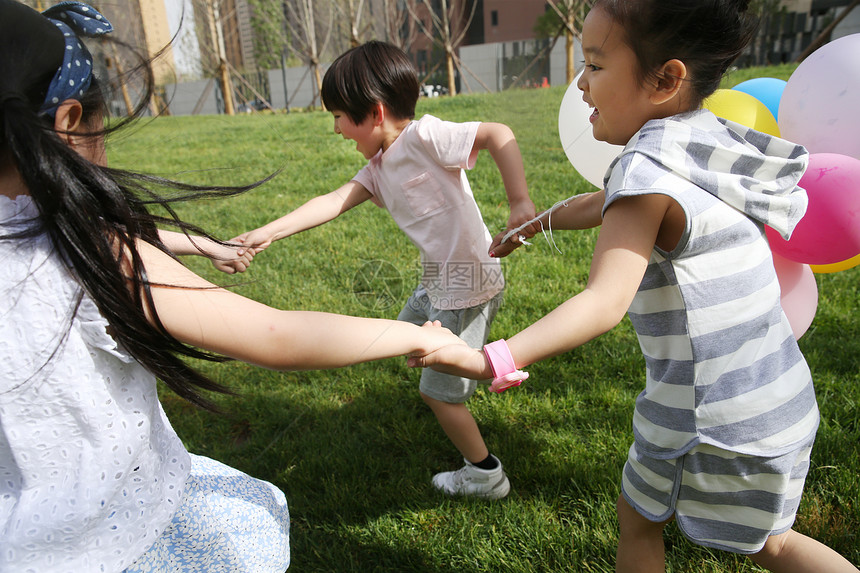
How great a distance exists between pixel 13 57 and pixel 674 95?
42.3 inches

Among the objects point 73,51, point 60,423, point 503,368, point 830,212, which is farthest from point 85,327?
point 830,212

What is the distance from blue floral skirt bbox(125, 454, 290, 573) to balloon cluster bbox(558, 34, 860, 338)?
1.24m

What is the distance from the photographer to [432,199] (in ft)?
6.20

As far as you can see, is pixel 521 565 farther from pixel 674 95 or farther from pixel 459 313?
pixel 674 95

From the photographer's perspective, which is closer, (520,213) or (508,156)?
(520,213)

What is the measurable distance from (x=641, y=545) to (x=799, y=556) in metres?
0.31

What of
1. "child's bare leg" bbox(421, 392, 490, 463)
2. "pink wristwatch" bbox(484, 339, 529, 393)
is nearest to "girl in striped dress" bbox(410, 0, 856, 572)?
"pink wristwatch" bbox(484, 339, 529, 393)

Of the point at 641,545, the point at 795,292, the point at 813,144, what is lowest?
the point at 641,545

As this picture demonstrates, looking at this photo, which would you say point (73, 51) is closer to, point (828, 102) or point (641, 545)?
point (641, 545)

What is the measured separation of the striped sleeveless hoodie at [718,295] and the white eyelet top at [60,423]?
0.90 metres

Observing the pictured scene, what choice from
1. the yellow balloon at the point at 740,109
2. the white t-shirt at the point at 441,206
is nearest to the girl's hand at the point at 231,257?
the white t-shirt at the point at 441,206

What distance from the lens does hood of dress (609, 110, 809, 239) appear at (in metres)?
1.07

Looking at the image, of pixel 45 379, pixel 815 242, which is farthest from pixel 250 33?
pixel 815 242

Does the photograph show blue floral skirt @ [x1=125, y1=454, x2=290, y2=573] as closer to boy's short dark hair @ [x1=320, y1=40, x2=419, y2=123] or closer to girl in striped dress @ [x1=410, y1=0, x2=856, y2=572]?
girl in striped dress @ [x1=410, y1=0, x2=856, y2=572]
